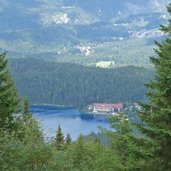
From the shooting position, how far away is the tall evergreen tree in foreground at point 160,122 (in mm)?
17859

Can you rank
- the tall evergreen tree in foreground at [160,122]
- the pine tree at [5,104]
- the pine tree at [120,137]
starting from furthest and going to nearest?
the pine tree at [5,104]
the pine tree at [120,137]
the tall evergreen tree in foreground at [160,122]

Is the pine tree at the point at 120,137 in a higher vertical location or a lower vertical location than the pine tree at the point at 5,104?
lower

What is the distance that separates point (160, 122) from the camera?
58.8 feet

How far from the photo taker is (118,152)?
24703 millimetres

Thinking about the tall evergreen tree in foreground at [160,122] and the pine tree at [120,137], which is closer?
the tall evergreen tree in foreground at [160,122]

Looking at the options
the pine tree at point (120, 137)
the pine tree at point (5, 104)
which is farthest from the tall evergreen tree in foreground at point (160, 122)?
the pine tree at point (5, 104)

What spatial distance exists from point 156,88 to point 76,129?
141 meters

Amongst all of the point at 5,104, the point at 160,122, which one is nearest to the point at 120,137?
the point at 5,104

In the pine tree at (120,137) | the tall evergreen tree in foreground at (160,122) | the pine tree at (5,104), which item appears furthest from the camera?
the pine tree at (5,104)

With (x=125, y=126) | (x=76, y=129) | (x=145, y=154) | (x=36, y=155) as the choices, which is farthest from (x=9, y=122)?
(x=76, y=129)

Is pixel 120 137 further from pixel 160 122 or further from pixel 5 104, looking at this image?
pixel 160 122

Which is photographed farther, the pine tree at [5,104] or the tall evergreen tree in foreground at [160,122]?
the pine tree at [5,104]

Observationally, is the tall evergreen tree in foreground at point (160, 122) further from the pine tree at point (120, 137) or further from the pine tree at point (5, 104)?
the pine tree at point (5, 104)

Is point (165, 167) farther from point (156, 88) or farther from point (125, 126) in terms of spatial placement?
point (125, 126)
